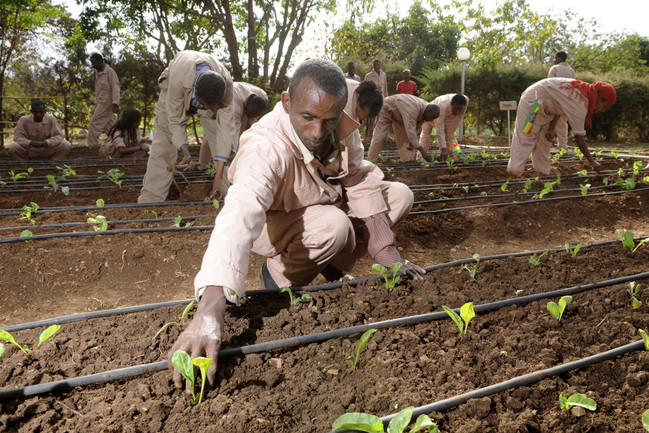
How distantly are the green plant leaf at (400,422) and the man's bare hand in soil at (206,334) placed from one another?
1.73ft

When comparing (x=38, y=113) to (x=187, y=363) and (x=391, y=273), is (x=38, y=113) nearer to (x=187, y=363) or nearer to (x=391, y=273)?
(x=391, y=273)

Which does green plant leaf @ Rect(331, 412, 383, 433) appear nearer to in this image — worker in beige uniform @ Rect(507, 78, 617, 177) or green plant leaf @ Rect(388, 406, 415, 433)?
green plant leaf @ Rect(388, 406, 415, 433)

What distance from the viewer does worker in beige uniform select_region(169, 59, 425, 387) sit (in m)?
1.45

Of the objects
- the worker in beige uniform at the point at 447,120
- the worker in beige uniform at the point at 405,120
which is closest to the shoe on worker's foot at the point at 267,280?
the worker in beige uniform at the point at 405,120

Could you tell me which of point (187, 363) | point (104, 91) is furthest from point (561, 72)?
point (187, 363)

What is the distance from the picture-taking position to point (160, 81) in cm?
425

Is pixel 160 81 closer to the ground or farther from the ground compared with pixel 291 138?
farther from the ground

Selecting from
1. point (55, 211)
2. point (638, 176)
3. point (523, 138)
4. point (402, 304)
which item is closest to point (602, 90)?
point (523, 138)

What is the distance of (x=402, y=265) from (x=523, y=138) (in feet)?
13.5

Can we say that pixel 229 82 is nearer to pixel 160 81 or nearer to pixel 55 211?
pixel 160 81

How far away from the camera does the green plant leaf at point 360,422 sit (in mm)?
1111

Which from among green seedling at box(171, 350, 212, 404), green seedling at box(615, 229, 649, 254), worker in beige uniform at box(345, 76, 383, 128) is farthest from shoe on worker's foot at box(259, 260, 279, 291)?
worker in beige uniform at box(345, 76, 383, 128)

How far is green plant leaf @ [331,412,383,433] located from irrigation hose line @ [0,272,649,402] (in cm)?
51

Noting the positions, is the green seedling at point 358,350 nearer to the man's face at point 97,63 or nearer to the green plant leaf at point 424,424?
the green plant leaf at point 424,424
